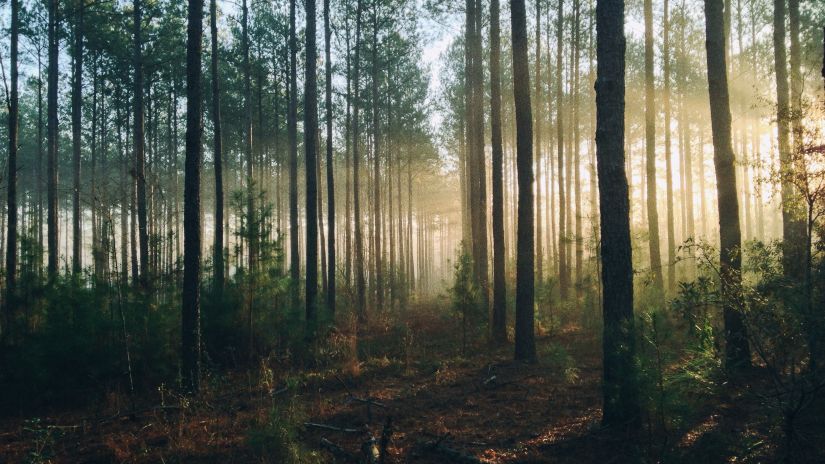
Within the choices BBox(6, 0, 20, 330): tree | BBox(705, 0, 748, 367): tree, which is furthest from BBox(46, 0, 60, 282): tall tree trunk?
BBox(705, 0, 748, 367): tree

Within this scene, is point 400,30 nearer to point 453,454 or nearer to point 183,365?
point 183,365

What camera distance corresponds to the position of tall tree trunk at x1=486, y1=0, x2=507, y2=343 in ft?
35.8

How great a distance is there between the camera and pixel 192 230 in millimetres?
7855

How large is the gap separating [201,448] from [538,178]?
18981 millimetres

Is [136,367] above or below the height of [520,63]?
below

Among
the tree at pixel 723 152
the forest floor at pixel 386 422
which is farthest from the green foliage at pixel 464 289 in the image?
the tree at pixel 723 152

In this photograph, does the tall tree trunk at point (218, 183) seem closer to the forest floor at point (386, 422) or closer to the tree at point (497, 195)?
the forest floor at point (386, 422)

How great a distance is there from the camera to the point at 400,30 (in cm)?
1917

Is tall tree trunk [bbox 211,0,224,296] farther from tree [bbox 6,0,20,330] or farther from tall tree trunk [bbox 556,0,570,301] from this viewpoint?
tall tree trunk [bbox 556,0,570,301]

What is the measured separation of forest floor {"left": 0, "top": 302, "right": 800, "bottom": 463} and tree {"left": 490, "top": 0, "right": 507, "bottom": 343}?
1.64 m

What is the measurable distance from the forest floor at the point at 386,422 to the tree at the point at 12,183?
3126 millimetres

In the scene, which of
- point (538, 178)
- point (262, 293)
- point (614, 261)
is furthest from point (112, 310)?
point (538, 178)

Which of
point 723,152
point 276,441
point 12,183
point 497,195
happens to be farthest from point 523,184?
point 12,183

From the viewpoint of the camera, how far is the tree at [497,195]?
430 inches
